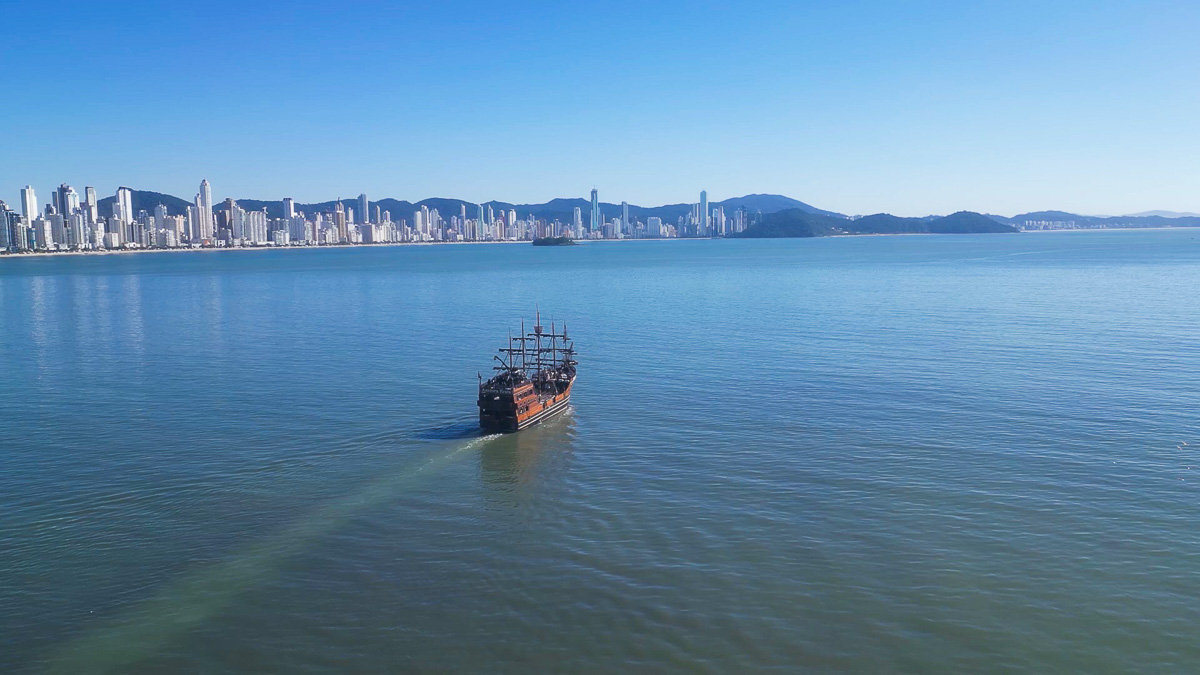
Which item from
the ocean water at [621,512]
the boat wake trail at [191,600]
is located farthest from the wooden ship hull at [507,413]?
the boat wake trail at [191,600]

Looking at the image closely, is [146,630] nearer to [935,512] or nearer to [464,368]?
[935,512]

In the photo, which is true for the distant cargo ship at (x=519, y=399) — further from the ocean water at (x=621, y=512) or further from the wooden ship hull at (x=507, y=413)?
the ocean water at (x=621, y=512)

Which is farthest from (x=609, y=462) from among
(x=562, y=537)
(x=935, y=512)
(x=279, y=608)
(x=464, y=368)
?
(x=464, y=368)

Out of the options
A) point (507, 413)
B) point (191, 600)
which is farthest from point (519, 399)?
point (191, 600)

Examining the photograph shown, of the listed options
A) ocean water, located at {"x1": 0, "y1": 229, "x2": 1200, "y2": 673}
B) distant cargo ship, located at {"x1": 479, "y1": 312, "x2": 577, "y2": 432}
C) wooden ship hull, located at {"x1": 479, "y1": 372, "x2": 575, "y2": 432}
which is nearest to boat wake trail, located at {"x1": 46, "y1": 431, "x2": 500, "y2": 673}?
ocean water, located at {"x1": 0, "y1": 229, "x2": 1200, "y2": 673}

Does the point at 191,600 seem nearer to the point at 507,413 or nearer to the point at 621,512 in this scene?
the point at 621,512

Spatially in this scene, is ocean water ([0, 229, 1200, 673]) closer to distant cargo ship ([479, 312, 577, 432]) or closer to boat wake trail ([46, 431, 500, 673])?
boat wake trail ([46, 431, 500, 673])
